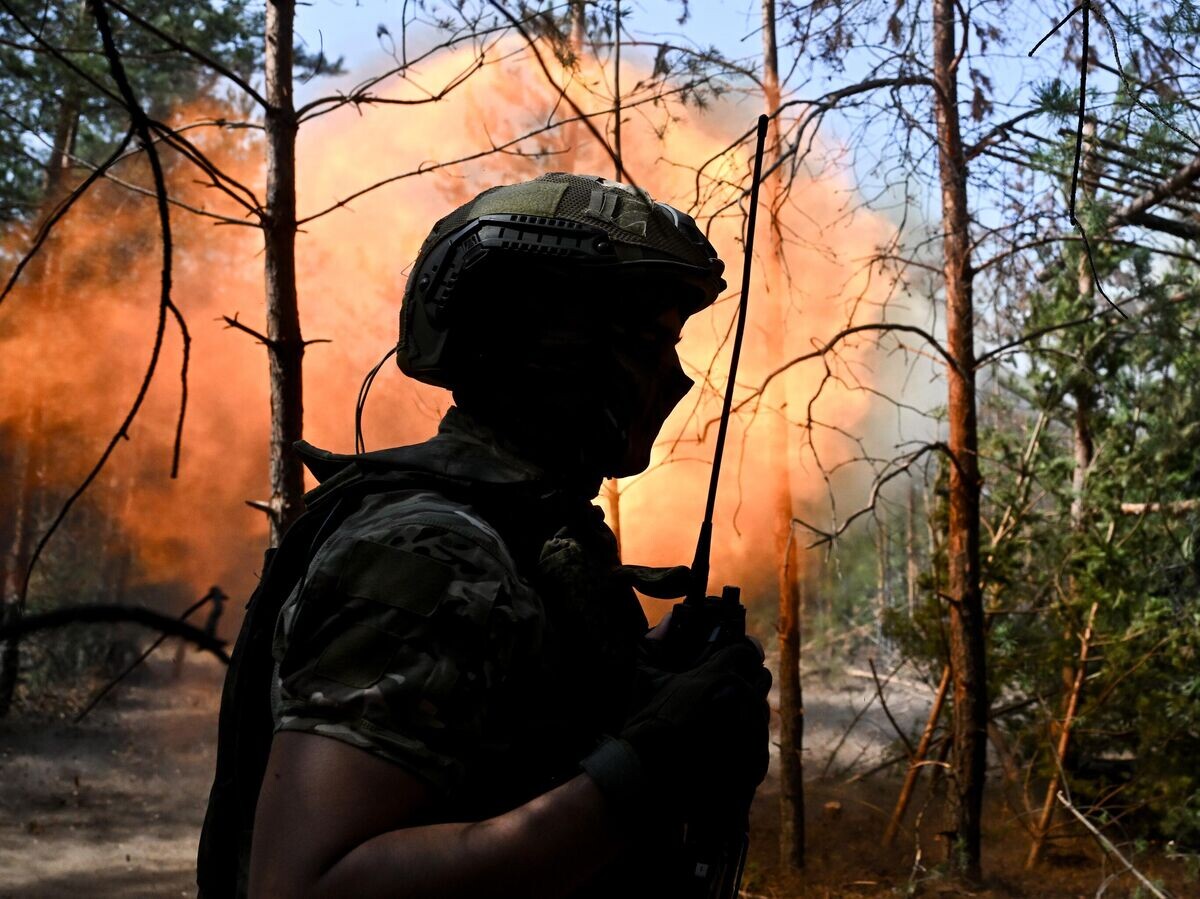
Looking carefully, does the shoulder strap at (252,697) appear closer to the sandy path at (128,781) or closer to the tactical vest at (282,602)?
the tactical vest at (282,602)

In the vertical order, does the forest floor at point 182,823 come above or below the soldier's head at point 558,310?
below

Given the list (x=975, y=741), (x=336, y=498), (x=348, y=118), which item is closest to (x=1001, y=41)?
(x=975, y=741)

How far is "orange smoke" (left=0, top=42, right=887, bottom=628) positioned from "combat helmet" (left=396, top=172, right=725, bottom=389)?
22.3 feet

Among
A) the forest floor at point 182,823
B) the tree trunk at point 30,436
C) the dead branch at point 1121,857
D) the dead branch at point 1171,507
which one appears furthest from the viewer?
the tree trunk at point 30,436

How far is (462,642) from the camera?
153 centimetres

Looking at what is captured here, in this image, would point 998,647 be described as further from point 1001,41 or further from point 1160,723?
point 1001,41

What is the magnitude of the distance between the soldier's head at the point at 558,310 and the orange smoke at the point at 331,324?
6842 mm

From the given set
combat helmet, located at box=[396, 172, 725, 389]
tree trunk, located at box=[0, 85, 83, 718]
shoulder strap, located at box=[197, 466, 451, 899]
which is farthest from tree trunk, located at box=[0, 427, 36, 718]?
combat helmet, located at box=[396, 172, 725, 389]

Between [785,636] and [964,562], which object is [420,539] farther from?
[785,636]

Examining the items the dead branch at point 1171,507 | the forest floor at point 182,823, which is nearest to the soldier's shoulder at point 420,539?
the forest floor at point 182,823

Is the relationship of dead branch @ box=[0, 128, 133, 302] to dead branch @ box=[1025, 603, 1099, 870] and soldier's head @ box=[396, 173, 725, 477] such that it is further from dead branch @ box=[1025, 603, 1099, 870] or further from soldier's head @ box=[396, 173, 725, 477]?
dead branch @ box=[1025, 603, 1099, 870]

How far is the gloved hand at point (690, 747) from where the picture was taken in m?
1.53

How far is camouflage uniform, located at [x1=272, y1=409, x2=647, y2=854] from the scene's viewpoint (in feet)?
4.80

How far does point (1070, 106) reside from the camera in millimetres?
4281
